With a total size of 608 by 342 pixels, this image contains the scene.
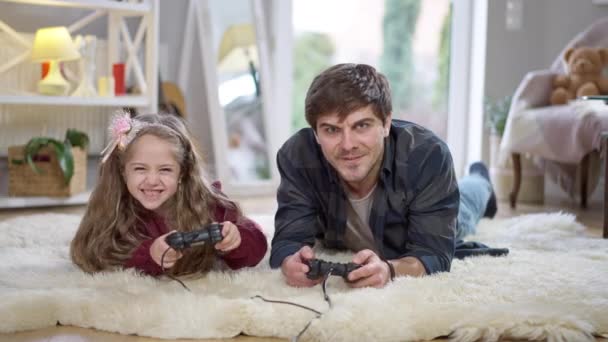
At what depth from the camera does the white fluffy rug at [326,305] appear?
1.19 metres

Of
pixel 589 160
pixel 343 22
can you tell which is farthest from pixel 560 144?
pixel 343 22

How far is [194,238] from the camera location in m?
1.33

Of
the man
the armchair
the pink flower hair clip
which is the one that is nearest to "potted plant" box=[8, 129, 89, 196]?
the pink flower hair clip

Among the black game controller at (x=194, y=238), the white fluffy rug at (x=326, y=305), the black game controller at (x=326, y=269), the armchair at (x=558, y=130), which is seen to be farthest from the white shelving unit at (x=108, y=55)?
the black game controller at (x=326, y=269)

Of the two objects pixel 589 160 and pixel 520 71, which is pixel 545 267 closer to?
pixel 589 160

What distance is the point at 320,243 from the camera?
6.31 feet

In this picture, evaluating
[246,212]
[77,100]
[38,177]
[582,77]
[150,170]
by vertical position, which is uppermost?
[582,77]

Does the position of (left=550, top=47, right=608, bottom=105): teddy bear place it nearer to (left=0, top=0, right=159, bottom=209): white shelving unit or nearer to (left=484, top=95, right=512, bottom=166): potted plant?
(left=484, top=95, right=512, bottom=166): potted plant

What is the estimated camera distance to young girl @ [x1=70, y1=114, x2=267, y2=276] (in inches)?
59.9

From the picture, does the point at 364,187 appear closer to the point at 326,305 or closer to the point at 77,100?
the point at 326,305

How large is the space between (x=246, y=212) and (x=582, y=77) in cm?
156

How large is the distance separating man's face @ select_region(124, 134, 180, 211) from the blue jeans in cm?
88

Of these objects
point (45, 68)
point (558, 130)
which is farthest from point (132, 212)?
point (558, 130)

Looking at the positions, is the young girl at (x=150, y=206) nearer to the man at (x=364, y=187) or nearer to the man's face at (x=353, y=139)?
the man at (x=364, y=187)
